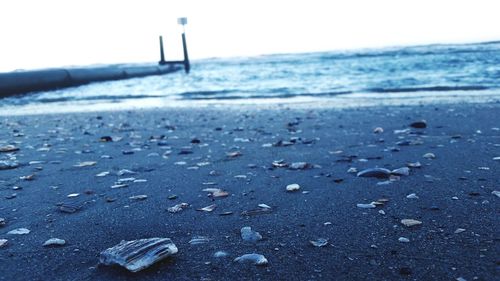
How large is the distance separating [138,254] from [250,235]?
662 mm

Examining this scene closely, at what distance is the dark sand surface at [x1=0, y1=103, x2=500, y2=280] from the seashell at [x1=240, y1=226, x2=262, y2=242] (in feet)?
0.12

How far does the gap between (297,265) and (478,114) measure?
6454 millimetres

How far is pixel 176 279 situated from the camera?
1829 millimetres

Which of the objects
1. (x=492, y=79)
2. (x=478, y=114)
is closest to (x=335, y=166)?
(x=478, y=114)

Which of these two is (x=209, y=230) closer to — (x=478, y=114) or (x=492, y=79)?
(x=478, y=114)

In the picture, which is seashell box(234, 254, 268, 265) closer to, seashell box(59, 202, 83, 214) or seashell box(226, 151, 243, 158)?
seashell box(59, 202, 83, 214)

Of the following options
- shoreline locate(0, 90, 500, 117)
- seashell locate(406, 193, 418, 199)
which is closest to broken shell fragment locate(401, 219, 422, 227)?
seashell locate(406, 193, 418, 199)

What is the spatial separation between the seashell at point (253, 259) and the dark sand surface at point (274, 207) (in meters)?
0.03

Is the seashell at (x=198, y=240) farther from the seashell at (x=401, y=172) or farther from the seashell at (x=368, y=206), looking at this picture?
the seashell at (x=401, y=172)

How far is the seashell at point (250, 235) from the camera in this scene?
2.27 m

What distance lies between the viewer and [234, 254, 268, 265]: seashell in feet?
6.45

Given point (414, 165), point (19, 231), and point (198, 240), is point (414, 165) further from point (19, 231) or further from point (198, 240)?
point (19, 231)

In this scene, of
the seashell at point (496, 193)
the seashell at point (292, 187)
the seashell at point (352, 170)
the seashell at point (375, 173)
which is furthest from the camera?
the seashell at point (352, 170)

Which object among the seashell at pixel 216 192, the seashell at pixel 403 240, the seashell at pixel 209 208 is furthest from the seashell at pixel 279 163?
the seashell at pixel 403 240
